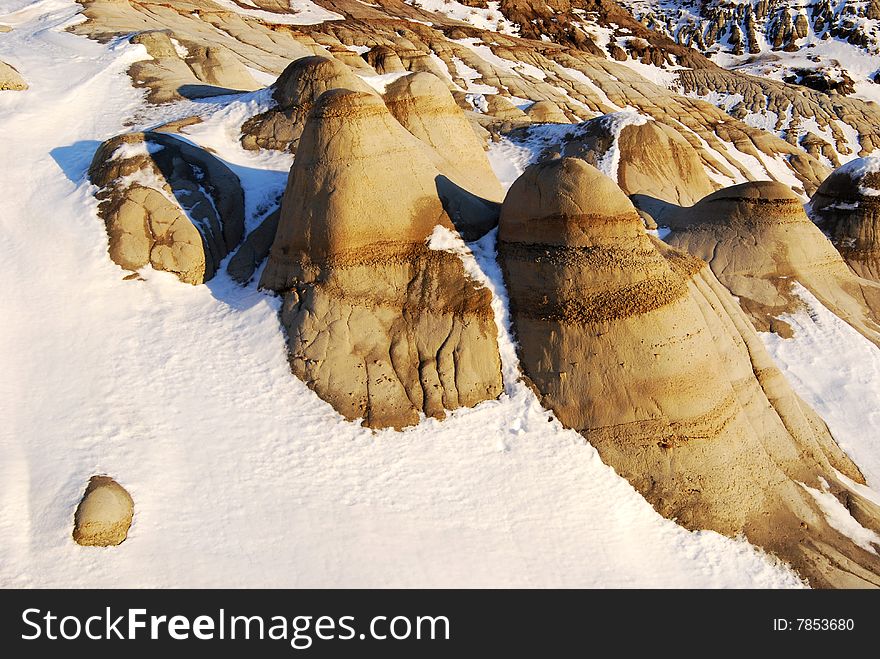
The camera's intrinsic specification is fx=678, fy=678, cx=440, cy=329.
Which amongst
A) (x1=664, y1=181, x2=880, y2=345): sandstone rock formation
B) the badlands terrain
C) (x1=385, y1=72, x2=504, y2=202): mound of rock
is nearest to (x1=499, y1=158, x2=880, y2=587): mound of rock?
the badlands terrain

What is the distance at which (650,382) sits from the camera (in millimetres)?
12180

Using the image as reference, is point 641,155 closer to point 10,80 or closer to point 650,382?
point 650,382

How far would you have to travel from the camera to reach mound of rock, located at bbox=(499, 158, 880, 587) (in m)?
12.0

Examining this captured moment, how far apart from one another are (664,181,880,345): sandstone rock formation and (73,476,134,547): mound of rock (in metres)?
16.8

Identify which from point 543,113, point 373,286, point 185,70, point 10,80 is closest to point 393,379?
point 373,286

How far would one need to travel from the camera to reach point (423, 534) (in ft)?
35.6

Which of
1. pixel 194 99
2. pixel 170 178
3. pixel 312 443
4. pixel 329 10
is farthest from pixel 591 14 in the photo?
pixel 312 443

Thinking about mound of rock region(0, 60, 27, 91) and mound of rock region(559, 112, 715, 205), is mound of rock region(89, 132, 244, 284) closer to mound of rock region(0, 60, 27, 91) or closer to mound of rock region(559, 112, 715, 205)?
mound of rock region(0, 60, 27, 91)

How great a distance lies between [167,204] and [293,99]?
7030 mm

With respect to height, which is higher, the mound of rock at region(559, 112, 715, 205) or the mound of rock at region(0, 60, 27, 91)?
the mound of rock at region(0, 60, 27, 91)

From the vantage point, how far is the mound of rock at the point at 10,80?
2261cm

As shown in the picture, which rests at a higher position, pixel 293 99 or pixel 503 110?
pixel 293 99

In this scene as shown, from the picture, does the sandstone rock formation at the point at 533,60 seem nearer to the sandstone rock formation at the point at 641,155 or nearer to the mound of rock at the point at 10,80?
the sandstone rock formation at the point at 641,155

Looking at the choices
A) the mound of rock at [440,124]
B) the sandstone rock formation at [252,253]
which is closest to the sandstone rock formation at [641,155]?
the mound of rock at [440,124]
